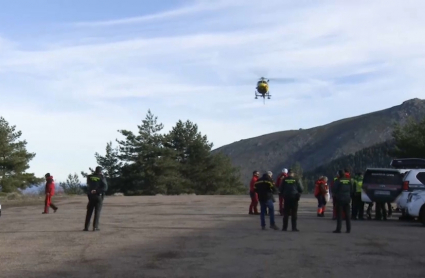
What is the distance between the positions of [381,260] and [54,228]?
1080 centimetres

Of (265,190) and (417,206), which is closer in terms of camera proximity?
(265,190)

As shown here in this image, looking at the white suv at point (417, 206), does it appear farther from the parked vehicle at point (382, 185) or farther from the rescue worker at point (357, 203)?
the rescue worker at point (357, 203)

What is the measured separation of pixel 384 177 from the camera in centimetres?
2594

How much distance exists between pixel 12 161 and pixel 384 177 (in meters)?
46.7

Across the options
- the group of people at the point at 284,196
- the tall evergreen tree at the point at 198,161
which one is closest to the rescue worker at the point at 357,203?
the group of people at the point at 284,196

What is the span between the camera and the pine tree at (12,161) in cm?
6612

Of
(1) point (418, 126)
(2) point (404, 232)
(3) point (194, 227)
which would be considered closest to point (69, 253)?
(3) point (194, 227)

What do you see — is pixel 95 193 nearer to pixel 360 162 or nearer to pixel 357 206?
pixel 357 206

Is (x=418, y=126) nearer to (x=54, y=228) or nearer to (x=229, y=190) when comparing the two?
(x=229, y=190)

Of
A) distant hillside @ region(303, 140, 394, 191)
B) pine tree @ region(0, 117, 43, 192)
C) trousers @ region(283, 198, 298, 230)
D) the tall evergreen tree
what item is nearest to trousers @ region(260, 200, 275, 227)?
trousers @ region(283, 198, 298, 230)

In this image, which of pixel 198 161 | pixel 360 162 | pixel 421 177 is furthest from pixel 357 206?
pixel 360 162

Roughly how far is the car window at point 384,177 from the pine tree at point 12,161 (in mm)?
45789

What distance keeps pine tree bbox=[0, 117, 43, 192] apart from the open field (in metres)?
44.0

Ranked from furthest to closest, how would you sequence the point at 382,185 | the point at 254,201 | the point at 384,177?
the point at 254,201, the point at 384,177, the point at 382,185
